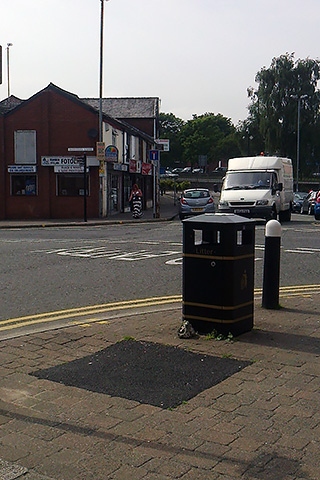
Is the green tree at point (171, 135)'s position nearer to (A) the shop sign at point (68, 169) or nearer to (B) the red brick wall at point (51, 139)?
A: (B) the red brick wall at point (51, 139)

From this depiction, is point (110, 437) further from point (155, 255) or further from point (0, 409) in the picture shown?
point (155, 255)

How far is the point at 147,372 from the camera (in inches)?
221

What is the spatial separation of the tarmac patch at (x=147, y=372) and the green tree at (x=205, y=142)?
98202mm

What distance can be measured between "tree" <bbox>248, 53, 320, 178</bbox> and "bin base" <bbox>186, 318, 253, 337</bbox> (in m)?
57.8

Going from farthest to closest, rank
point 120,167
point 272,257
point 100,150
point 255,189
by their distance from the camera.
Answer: point 120,167
point 100,150
point 255,189
point 272,257

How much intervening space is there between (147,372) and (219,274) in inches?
61.3

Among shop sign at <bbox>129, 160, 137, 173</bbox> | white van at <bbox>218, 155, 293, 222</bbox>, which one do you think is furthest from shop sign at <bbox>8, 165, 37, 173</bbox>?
white van at <bbox>218, 155, 293, 222</bbox>

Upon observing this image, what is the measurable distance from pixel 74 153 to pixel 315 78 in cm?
3816

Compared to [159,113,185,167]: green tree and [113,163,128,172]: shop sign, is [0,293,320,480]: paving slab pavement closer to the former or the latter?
[113,163,128,172]: shop sign

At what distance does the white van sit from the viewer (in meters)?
25.1

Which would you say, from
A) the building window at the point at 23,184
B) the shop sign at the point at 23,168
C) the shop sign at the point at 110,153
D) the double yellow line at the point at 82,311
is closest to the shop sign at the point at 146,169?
the shop sign at the point at 110,153

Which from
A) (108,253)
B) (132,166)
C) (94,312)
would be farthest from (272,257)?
(132,166)

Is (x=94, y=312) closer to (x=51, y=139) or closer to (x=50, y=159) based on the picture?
(x=50, y=159)

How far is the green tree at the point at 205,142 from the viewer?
105 metres
